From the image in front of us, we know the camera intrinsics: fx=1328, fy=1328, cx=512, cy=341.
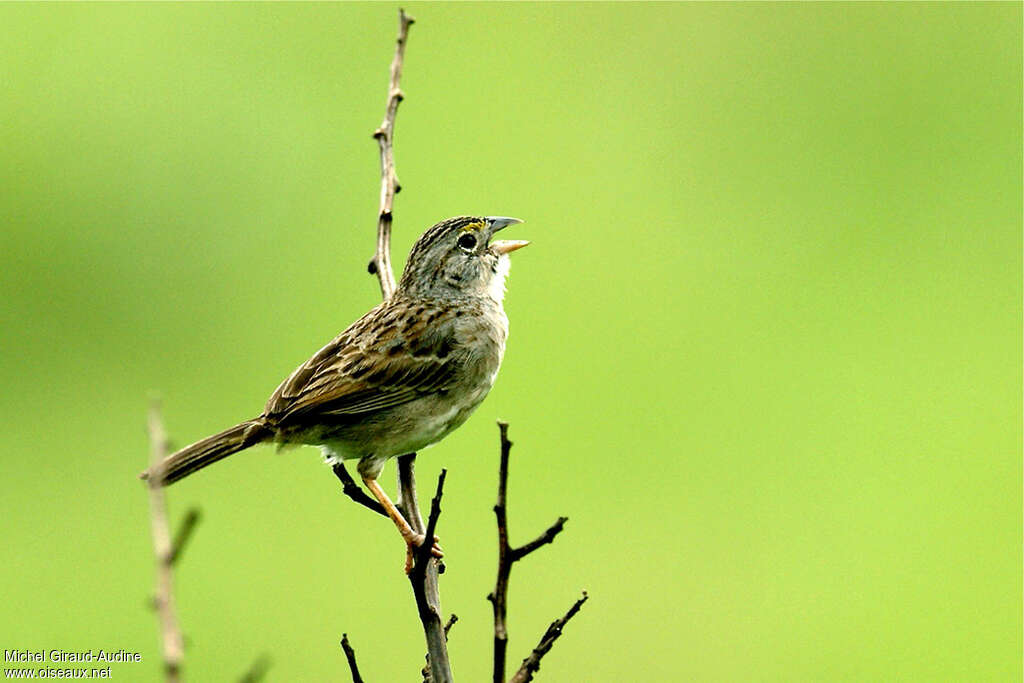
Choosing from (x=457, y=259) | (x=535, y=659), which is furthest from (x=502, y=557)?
(x=457, y=259)

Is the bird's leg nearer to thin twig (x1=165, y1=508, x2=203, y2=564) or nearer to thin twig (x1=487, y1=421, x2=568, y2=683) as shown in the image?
thin twig (x1=487, y1=421, x2=568, y2=683)

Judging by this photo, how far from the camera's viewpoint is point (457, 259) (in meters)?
4.55

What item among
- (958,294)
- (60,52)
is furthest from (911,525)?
(60,52)

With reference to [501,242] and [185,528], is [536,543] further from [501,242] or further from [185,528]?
[501,242]

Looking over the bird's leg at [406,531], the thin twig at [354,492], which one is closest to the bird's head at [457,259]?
the bird's leg at [406,531]

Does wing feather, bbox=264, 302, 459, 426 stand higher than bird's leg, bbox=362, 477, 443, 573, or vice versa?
wing feather, bbox=264, 302, 459, 426

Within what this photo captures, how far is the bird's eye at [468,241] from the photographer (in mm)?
4574

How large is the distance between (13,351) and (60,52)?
395cm

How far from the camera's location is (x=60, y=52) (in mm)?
12625

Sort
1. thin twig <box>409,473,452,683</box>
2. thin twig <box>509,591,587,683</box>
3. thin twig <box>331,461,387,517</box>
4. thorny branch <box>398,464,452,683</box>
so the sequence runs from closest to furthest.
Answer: thin twig <box>509,591,587,683</box> → thorny branch <box>398,464,452,683</box> → thin twig <box>409,473,452,683</box> → thin twig <box>331,461,387,517</box>

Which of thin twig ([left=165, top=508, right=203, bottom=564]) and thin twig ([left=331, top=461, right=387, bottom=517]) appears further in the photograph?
thin twig ([left=331, top=461, right=387, bottom=517])

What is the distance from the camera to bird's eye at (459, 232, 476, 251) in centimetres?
457

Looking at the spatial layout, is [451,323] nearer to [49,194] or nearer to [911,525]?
[911,525]

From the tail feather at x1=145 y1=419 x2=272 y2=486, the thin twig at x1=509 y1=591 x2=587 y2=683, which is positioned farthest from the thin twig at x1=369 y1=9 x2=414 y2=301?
the thin twig at x1=509 y1=591 x2=587 y2=683
